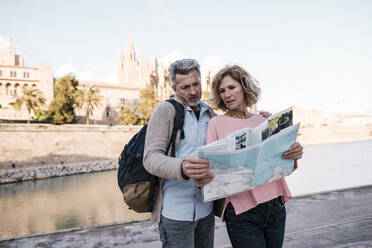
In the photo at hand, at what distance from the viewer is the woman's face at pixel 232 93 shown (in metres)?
1.85

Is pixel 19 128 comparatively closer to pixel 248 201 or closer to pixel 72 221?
pixel 72 221

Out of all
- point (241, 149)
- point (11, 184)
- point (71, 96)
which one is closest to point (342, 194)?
point (241, 149)

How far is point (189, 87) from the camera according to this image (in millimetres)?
1751

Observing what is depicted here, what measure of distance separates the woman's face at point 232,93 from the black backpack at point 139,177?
0.35m

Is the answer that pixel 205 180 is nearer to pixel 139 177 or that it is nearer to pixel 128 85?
pixel 139 177

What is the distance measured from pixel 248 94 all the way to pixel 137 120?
3595 centimetres

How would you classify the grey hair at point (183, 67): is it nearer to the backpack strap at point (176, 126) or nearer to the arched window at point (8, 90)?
the backpack strap at point (176, 126)

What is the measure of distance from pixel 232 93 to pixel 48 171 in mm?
21448

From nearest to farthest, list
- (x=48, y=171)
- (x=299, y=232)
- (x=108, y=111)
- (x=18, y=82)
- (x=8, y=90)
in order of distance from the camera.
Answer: (x=299, y=232)
(x=48, y=171)
(x=18, y=82)
(x=8, y=90)
(x=108, y=111)

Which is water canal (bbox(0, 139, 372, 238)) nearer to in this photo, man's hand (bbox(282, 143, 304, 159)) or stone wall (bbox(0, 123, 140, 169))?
stone wall (bbox(0, 123, 140, 169))

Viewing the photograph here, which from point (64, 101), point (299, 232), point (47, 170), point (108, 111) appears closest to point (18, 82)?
point (108, 111)

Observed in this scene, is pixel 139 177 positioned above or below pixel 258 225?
above

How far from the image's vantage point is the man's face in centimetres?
173

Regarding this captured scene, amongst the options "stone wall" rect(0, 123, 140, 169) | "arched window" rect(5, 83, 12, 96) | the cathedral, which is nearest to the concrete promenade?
"stone wall" rect(0, 123, 140, 169)
